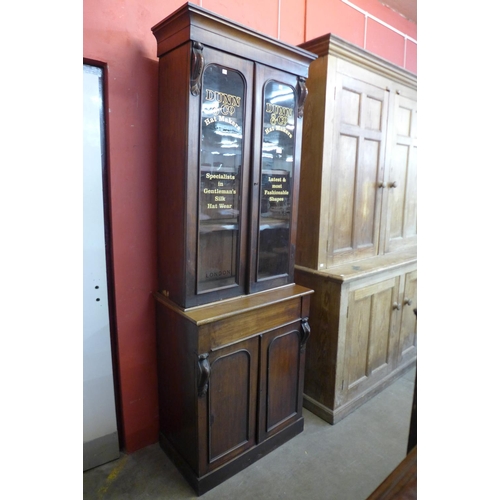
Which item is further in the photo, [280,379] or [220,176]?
[280,379]

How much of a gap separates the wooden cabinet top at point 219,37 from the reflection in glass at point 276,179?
0.14m

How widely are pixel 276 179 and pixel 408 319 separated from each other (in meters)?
1.66

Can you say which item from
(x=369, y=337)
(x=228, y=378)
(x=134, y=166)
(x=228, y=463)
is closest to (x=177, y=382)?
Answer: (x=228, y=378)

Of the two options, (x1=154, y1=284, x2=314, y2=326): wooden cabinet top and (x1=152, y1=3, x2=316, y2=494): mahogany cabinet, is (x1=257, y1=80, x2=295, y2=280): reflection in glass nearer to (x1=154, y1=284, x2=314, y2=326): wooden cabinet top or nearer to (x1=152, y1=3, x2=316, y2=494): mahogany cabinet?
(x1=152, y1=3, x2=316, y2=494): mahogany cabinet

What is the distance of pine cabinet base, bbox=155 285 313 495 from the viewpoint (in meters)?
1.75

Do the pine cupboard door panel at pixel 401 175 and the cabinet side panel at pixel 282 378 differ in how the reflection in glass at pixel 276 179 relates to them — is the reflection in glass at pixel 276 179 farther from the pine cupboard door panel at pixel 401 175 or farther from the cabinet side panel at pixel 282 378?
the pine cupboard door panel at pixel 401 175

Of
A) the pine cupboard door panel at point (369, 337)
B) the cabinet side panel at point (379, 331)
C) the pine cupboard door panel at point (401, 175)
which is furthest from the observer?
the pine cupboard door panel at point (401, 175)

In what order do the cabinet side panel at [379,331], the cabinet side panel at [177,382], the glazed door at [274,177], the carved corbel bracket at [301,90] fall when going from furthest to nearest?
the cabinet side panel at [379,331], the carved corbel bracket at [301,90], the glazed door at [274,177], the cabinet side panel at [177,382]

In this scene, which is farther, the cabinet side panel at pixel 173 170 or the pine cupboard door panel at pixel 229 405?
the pine cupboard door panel at pixel 229 405

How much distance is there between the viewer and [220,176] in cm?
180

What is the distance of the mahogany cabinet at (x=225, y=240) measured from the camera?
1683 millimetres

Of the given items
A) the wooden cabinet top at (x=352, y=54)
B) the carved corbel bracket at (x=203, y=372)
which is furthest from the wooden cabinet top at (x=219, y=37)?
the carved corbel bracket at (x=203, y=372)

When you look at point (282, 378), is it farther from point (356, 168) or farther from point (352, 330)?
point (356, 168)

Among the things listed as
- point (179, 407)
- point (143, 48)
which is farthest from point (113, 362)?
point (143, 48)
